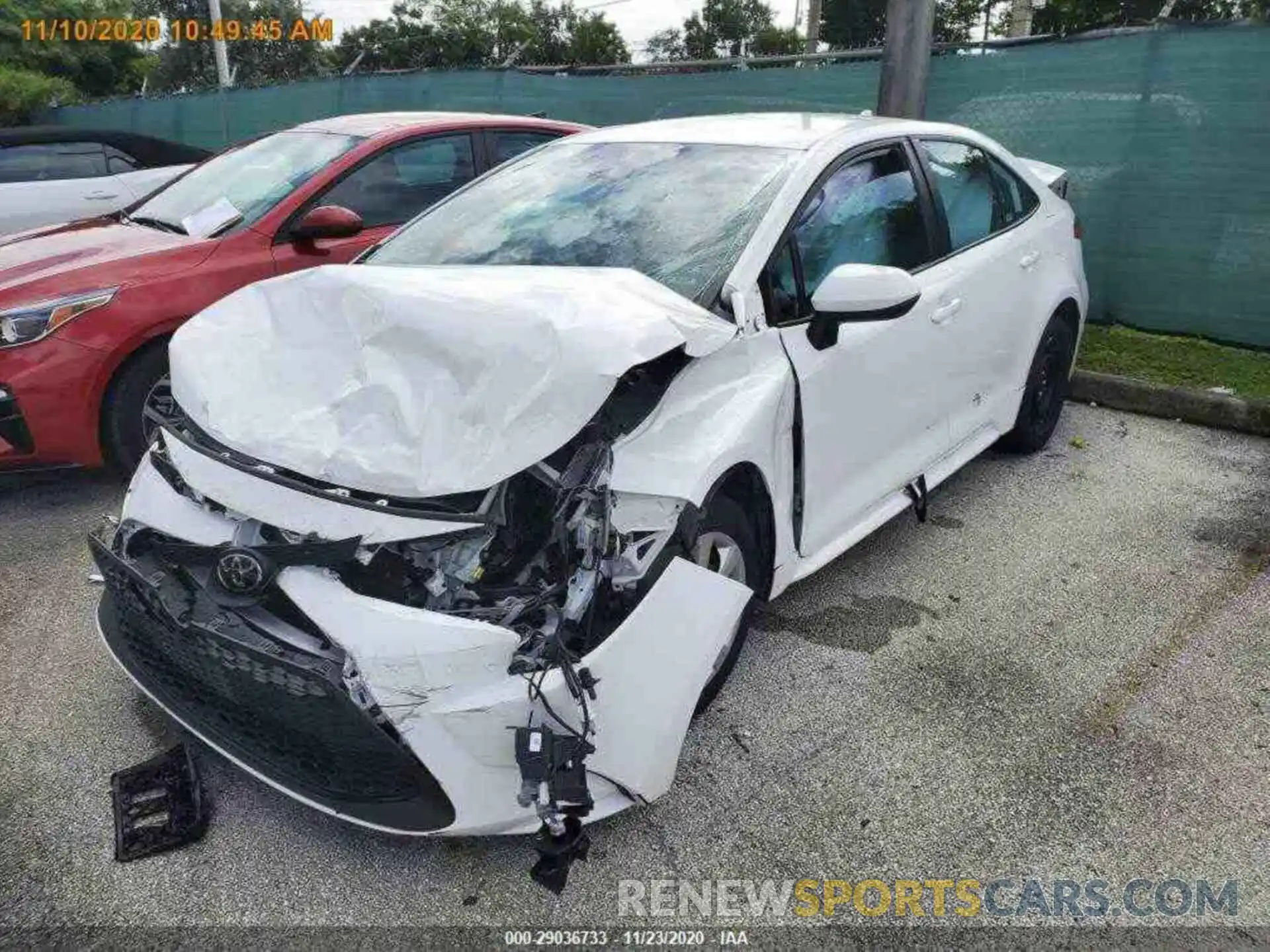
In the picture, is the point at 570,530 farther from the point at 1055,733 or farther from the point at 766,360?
the point at 1055,733

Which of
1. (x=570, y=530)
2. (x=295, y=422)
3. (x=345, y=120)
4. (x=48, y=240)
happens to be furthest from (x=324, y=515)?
(x=345, y=120)

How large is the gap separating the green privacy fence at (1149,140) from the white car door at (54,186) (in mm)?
5456

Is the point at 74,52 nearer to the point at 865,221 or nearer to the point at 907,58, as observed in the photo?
the point at 907,58

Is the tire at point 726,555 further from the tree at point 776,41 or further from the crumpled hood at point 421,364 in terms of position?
the tree at point 776,41

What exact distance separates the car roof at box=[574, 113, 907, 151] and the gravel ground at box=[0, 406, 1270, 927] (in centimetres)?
156

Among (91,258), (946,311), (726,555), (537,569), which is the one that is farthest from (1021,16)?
(537,569)

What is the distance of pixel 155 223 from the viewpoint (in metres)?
4.84

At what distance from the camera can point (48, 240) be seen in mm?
4629

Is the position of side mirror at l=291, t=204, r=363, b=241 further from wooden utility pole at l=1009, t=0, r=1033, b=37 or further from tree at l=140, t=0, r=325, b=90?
tree at l=140, t=0, r=325, b=90

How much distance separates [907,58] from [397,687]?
18.4ft

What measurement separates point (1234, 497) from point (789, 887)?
125 inches

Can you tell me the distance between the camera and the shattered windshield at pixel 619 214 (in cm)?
290

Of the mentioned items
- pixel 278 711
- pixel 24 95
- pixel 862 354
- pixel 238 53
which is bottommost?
pixel 278 711

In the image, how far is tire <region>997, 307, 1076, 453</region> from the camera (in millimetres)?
4414
